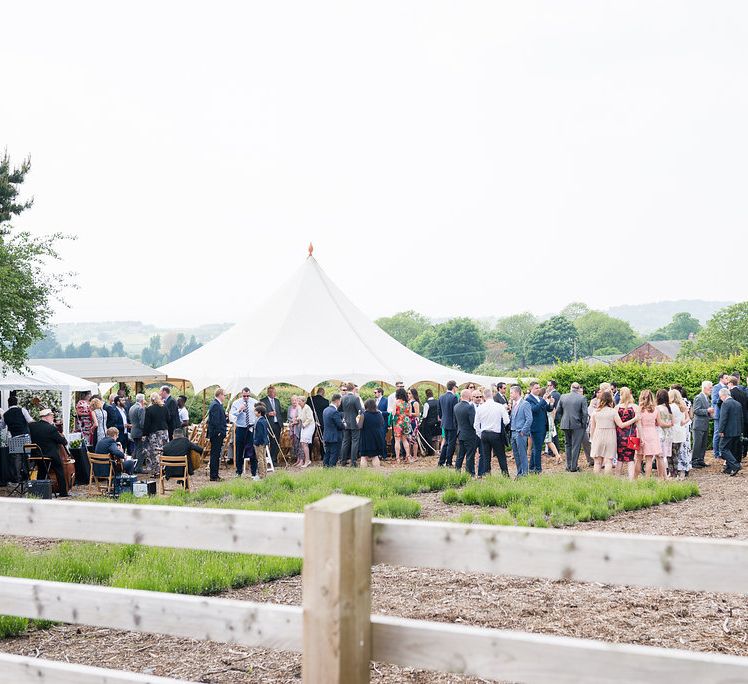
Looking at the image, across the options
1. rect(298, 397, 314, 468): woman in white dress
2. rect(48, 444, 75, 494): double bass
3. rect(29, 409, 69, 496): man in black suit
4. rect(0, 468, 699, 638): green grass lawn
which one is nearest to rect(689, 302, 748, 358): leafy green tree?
rect(298, 397, 314, 468): woman in white dress

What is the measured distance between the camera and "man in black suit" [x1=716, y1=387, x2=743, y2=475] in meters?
13.6

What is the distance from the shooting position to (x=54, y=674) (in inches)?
107

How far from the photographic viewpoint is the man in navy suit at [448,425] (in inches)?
601

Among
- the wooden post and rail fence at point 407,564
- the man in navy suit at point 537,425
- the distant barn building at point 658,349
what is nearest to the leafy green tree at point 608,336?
the distant barn building at point 658,349

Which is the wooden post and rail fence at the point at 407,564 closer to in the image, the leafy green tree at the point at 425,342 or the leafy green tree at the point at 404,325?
the leafy green tree at the point at 425,342

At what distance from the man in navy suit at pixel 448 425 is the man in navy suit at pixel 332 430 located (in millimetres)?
2257

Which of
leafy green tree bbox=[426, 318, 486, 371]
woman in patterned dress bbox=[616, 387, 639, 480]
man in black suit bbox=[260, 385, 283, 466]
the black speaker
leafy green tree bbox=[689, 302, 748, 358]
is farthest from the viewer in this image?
leafy green tree bbox=[426, 318, 486, 371]

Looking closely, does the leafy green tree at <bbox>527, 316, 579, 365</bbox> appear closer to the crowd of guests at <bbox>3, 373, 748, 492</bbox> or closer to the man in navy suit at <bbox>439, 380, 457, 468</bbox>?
the crowd of guests at <bbox>3, 373, 748, 492</bbox>

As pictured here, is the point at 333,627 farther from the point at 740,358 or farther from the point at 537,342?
the point at 537,342

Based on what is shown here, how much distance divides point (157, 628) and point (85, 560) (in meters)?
4.64

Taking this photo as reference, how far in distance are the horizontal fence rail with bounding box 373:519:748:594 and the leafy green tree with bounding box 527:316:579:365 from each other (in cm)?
12191

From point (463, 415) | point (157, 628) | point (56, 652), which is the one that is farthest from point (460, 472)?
point (157, 628)

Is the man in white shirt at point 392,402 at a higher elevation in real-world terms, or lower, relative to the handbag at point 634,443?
higher

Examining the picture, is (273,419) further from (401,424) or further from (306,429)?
(401,424)
